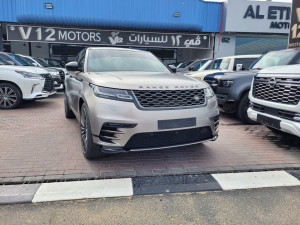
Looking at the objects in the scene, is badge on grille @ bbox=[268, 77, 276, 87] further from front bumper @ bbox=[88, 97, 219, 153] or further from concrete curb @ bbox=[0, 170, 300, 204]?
front bumper @ bbox=[88, 97, 219, 153]

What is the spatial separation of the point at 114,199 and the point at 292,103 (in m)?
2.89

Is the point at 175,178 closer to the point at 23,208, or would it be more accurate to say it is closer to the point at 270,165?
the point at 270,165

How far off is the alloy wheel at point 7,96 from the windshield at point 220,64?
6.51m

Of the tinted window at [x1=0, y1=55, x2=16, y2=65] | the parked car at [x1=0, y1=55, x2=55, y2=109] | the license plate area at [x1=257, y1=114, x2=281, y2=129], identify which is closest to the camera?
the license plate area at [x1=257, y1=114, x2=281, y2=129]

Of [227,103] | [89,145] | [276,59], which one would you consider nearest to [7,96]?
[89,145]

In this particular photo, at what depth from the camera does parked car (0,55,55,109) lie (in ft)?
22.8

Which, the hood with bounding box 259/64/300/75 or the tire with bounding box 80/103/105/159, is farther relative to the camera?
the hood with bounding box 259/64/300/75

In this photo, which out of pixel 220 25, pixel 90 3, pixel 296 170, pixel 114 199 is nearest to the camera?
pixel 114 199

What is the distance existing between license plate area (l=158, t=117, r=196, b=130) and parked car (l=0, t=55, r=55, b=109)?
562cm

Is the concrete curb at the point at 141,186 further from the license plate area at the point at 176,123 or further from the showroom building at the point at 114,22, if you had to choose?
the showroom building at the point at 114,22

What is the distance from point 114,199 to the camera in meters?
2.57

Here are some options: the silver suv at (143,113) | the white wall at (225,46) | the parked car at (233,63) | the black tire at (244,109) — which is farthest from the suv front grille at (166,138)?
the white wall at (225,46)

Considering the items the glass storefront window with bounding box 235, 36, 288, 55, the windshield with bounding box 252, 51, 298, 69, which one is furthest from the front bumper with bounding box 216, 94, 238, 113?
the glass storefront window with bounding box 235, 36, 288, 55

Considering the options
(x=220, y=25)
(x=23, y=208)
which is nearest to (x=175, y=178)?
(x=23, y=208)
